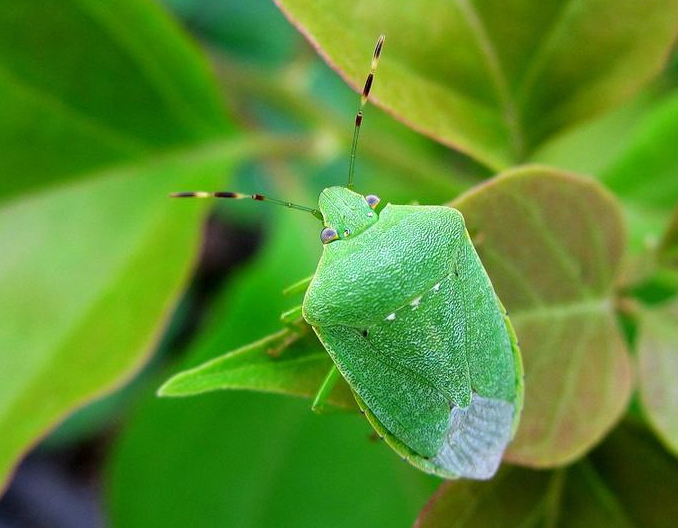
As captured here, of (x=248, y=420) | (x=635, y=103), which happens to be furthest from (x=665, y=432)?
(x=635, y=103)

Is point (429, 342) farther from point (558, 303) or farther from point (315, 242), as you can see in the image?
point (315, 242)

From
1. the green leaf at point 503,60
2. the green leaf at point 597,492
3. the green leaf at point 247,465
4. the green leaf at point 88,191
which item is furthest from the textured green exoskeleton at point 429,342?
the green leaf at point 247,465

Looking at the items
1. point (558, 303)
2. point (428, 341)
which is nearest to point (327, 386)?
Result: point (428, 341)

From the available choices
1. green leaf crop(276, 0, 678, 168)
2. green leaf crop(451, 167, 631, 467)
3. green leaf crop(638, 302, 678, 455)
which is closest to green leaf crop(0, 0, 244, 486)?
green leaf crop(276, 0, 678, 168)

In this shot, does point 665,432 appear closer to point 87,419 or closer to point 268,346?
point 268,346

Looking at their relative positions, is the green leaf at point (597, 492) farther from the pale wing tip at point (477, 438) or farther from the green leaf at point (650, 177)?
the green leaf at point (650, 177)

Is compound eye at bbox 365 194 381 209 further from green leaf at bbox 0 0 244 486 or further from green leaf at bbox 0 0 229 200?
green leaf at bbox 0 0 229 200
